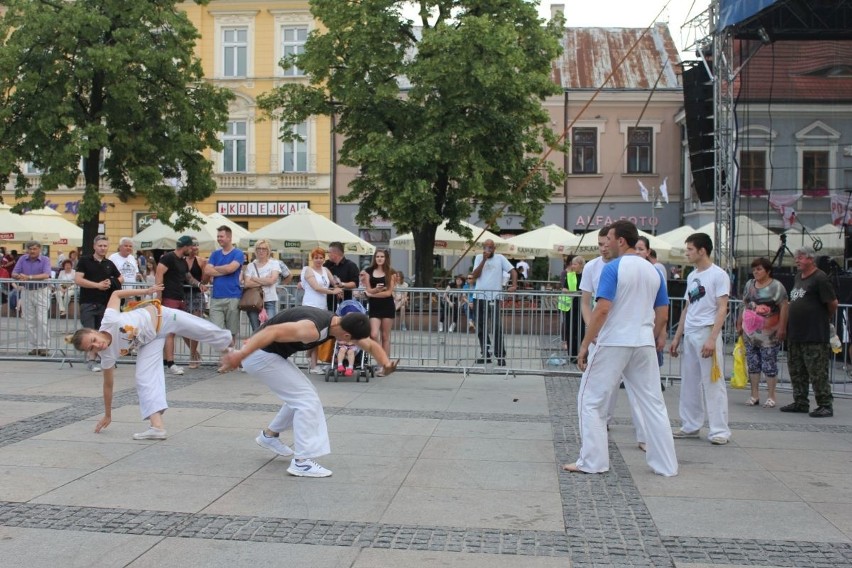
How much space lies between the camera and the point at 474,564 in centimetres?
477

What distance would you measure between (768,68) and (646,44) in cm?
2336

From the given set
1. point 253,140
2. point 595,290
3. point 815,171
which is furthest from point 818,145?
point 253,140

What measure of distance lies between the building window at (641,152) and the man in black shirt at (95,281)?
27378mm

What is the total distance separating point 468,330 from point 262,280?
2869mm

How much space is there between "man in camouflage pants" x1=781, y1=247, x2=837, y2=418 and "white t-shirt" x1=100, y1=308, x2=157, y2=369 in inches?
251

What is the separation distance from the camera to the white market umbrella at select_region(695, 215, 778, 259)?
16969mm

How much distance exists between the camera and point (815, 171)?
16891 mm

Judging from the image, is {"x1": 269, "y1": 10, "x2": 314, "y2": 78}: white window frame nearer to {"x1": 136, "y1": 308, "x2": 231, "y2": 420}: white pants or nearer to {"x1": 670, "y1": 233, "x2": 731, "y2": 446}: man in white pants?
{"x1": 136, "y1": 308, "x2": 231, "y2": 420}: white pants

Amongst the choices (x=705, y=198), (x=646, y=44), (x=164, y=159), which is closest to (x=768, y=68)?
(x=705, y=198)

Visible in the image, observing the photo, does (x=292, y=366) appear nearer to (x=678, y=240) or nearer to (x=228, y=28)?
(x=678, y=240)

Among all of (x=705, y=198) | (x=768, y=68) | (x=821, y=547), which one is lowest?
(x=821, y=547)

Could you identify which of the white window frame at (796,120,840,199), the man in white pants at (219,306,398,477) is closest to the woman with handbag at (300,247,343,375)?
the man in white pants at (219,306,398,477)

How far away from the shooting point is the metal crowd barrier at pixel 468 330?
42.2ft

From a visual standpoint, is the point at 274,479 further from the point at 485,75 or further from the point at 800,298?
the point at 485,75
